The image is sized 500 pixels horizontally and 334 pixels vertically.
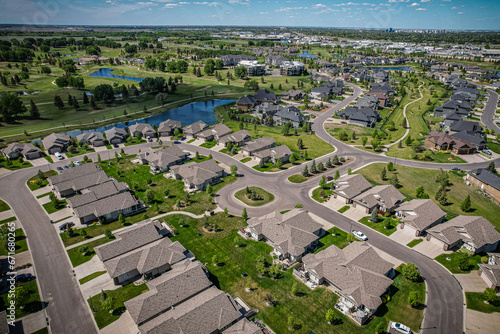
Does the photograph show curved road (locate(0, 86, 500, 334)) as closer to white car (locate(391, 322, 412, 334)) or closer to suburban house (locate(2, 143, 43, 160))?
white car (locate(391, 322, 412, 334))

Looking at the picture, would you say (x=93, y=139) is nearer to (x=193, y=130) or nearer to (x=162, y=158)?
(x=162, y=158)

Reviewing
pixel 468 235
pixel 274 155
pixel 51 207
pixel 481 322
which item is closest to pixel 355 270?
pixel 481 322

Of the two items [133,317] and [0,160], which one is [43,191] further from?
[133,317]

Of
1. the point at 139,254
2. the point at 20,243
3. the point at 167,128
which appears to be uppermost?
the point at 167,128

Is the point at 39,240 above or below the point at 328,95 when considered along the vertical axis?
below

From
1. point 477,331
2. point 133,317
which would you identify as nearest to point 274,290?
point 133,317

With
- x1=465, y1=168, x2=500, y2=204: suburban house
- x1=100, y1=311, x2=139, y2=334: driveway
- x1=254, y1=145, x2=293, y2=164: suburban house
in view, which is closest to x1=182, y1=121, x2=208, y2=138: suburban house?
x1=254, y1=145, x2=293, y2=164: suburban house
